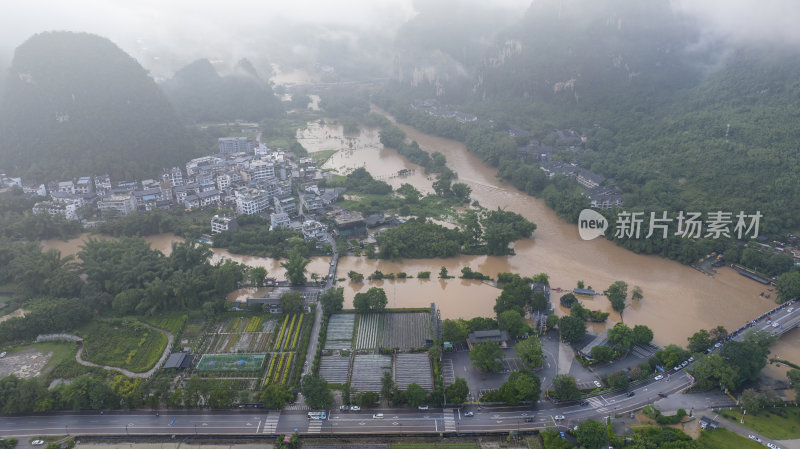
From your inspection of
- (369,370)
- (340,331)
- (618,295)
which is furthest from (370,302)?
(618,295)

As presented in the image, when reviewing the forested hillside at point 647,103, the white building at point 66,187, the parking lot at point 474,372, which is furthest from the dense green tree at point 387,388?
the white building at point 66,187

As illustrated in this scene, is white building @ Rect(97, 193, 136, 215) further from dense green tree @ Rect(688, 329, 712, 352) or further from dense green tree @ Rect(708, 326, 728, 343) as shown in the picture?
dense green tree @ Rect(708, 326, 728, 343)

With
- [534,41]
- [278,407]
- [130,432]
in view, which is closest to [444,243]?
[278,407]

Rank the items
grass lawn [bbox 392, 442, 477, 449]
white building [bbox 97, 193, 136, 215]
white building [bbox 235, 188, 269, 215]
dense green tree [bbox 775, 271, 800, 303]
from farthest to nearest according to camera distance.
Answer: white building [bbox 235, 188, 269, 215]
white building [bbox 97, 193, 136, 215]
dense green tree [bbox 775, 271, 800, 303]
grass lawn [bbox 392, 442, 477, 449]

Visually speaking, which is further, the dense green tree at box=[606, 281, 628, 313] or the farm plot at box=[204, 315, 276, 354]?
the dense green tree at box=[606, 281, 628, 313]

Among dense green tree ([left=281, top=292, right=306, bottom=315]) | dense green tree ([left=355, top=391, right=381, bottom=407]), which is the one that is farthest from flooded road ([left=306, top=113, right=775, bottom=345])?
dense green tree ([left=355, top=391, right=381, bottom=407])

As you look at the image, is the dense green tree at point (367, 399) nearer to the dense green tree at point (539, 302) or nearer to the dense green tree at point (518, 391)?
the dense green tree at point (518, 391)
